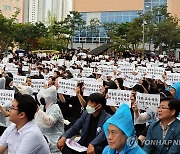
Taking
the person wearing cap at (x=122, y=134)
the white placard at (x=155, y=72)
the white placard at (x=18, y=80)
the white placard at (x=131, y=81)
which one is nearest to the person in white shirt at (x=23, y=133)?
the person wearing cap at (x=122, y=134)

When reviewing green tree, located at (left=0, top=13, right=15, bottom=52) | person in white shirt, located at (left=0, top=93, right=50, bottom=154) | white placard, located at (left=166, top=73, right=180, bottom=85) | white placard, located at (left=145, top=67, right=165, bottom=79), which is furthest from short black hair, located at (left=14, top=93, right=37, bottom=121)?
green tree, located at (left=0, top=13, right=15, bottom=52)

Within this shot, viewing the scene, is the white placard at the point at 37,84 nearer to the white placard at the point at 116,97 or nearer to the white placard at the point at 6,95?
the white placard at the point at 6,95

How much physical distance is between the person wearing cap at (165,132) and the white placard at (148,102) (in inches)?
56.2

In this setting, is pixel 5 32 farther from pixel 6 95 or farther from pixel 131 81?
pixel 6 95

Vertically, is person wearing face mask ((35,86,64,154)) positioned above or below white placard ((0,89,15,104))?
below

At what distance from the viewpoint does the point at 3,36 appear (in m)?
38.3

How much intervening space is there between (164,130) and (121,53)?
39049 millimetres

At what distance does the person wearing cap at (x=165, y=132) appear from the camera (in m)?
4.56

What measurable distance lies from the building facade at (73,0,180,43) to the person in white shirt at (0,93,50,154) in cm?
6062

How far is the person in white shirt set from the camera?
12.7 feet

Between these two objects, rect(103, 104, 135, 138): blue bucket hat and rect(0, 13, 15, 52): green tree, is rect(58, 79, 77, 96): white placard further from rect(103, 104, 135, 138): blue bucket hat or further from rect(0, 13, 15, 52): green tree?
rect(0, 13, 15, 52): green tree

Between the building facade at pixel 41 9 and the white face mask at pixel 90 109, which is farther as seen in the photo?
the building facade at pixel 41 9

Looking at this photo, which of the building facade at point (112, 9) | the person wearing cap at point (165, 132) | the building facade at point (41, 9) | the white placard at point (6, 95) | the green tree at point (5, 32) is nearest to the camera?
the person wearing cap at point (165, 132)

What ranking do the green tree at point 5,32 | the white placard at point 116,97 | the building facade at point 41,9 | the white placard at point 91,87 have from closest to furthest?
the white placard at point 116,97 → the white placard at point 91,87 → the green tree at point 5,32 → the building facade at point 41,9
